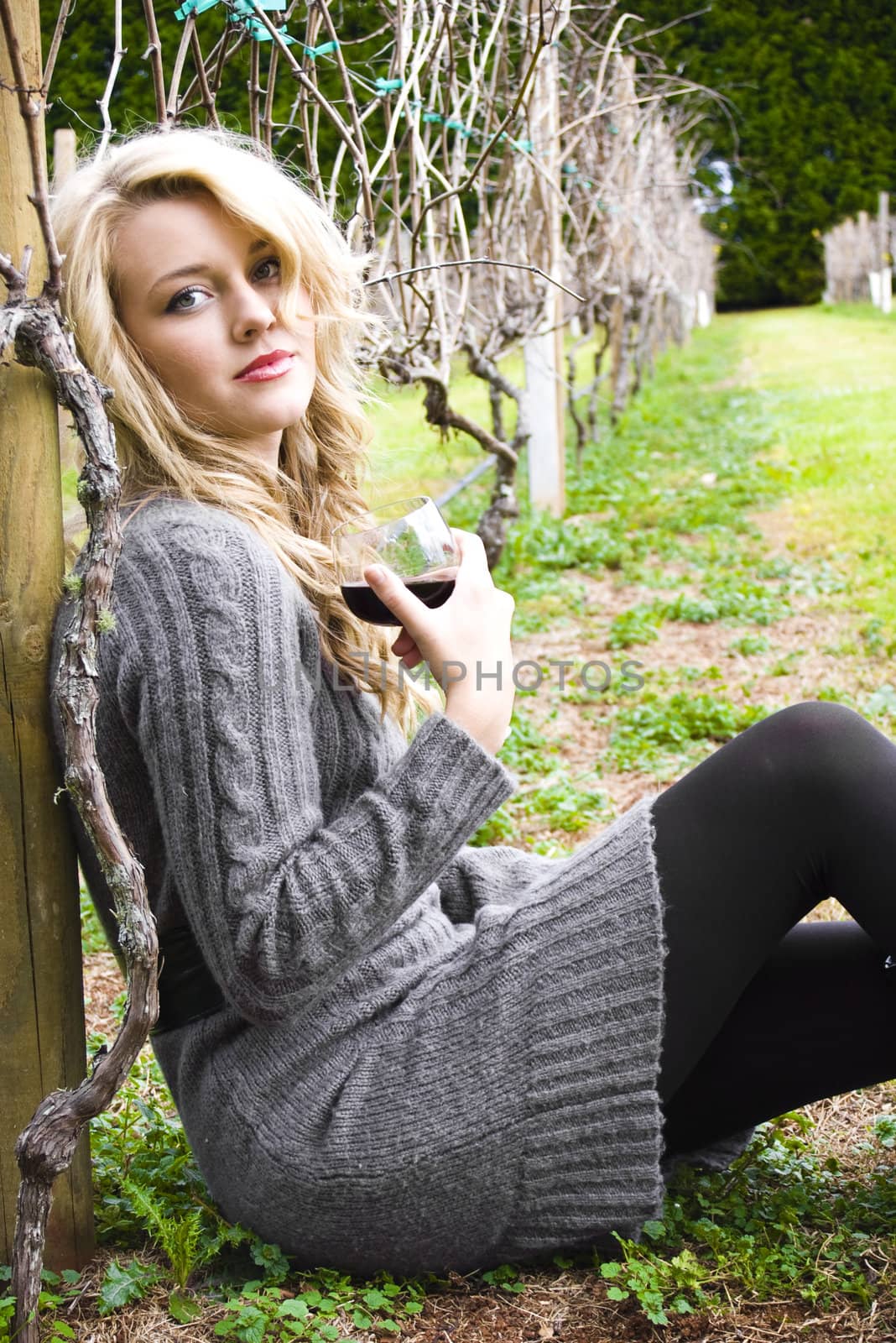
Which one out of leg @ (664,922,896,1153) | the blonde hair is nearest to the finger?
the blonde hair

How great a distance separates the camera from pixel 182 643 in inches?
50.4

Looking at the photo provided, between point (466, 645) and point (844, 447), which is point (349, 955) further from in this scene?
point (844, 447)

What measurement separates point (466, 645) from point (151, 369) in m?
0.50

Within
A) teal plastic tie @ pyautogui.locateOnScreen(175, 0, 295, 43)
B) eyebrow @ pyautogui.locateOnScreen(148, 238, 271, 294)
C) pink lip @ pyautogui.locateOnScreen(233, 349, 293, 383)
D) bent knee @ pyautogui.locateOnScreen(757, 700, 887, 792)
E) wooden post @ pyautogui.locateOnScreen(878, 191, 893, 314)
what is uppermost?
wooden post @ pyautogui.locateOnScreen(878, 191, 893, 314)

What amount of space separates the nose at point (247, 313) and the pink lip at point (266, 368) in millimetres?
32

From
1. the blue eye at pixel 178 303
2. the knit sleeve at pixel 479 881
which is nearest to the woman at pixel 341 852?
the blue eye at pixel 178 303

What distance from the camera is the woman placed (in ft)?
4.26

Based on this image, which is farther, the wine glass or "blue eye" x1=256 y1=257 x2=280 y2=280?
"blue eye" x1=256 y1=257 x2=280 y2=280

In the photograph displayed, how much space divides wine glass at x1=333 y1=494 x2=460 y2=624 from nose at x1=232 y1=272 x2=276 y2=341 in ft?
0.84

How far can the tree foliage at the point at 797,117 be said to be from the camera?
78.4 feet

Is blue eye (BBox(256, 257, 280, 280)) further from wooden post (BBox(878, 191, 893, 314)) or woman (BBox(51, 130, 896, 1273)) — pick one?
wooden post (BBox(878, 191, 893, 314))

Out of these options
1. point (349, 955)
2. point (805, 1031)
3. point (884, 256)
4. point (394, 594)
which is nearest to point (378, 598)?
point (394, 594)

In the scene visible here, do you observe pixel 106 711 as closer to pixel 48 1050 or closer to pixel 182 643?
pixel 182 643

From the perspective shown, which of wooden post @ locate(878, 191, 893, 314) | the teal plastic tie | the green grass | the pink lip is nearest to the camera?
the pink lip
